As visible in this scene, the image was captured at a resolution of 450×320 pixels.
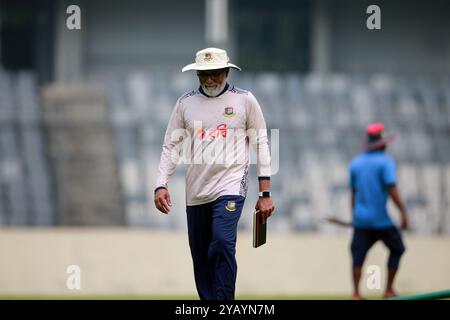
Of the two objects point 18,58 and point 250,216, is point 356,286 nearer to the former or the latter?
point 250,216

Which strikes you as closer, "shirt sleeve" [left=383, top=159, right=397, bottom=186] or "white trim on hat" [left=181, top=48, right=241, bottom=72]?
"white trim on hat" [left=181, top=48, right=241, bottom=72]

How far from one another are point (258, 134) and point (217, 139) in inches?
12.3

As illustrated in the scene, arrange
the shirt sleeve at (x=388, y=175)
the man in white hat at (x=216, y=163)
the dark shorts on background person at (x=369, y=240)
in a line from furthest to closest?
the dark shorts on background person at (x=369, y=240), the shirt sleeve at (x=388, y=175), the man in white hat at (x=216, y=163)

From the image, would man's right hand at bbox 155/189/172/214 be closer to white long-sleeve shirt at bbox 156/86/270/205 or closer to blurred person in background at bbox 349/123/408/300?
white long-sleeve shirt at bbox 156/86/270/205

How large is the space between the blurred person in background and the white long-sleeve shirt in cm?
384

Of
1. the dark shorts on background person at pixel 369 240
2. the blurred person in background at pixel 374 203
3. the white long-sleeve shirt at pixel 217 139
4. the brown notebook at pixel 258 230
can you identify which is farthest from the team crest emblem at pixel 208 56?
the dark shorts on background person at pixel 369 240

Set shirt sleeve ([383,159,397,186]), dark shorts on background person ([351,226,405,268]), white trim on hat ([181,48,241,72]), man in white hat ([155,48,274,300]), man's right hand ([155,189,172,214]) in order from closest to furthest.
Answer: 1. white trim on hat ([181,48,241,72])
2. man in white hat ([155,48,274,300])
3. man's right hand ([155,189,172,214])
4. shirt sleeve ([383,159,397,186])
5. dark shorts on background person ([351,226,405,268])

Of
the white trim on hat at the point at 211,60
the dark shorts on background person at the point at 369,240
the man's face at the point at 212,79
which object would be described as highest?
the white trim on hat at the point at 211,60

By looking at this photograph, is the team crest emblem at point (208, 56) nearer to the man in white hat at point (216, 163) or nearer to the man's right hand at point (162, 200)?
the man in white hat at point (216, 163)

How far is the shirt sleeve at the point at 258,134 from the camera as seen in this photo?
9102 millimetres

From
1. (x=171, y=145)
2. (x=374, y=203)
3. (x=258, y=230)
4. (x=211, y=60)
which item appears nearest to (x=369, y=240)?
(x=374, y=203)

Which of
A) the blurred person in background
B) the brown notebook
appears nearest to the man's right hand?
the brown notebook

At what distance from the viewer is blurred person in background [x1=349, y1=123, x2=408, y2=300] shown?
12.9m

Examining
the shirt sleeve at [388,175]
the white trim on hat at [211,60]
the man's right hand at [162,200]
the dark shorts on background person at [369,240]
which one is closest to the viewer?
the white trim on hat at [211,60]
